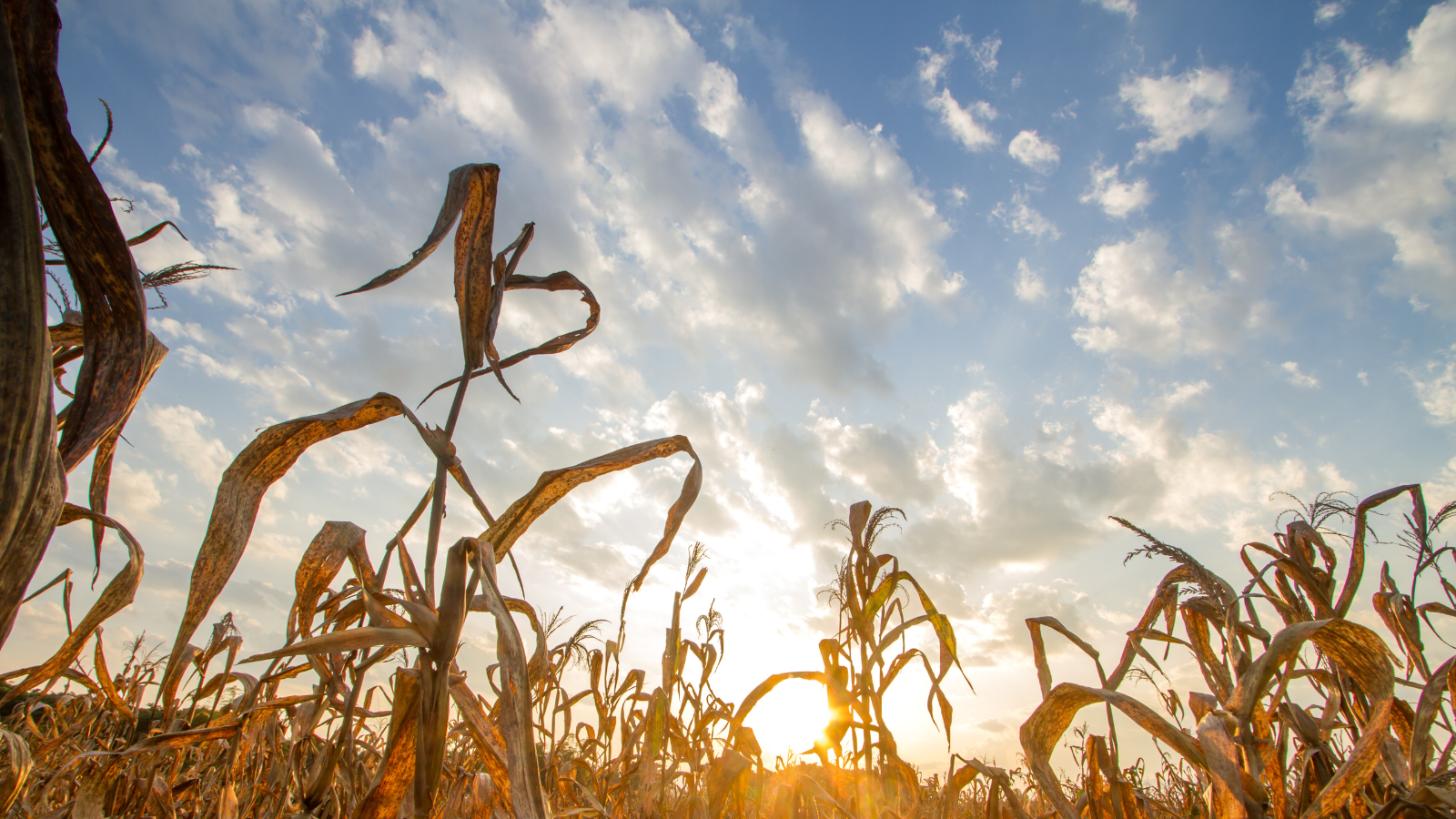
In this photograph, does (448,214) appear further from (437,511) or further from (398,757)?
(398,757)

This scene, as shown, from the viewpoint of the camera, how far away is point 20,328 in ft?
1.81

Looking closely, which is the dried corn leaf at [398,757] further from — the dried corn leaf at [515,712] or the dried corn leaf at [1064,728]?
the dried corn leaf at [1064,728]

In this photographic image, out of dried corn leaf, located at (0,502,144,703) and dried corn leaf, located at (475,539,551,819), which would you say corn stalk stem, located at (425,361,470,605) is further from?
dried corn leaf, located at (0,502,144,703)

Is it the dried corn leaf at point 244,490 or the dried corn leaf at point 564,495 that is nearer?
the dried corn leaf at point 244,490

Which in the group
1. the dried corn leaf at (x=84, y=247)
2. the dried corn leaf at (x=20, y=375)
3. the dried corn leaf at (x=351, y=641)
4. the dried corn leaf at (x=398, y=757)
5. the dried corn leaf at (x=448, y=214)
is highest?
the dried corn leaf at (x=448, y=214)

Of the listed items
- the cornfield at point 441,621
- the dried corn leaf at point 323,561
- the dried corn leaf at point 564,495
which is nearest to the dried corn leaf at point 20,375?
the cornfield at point 441,621

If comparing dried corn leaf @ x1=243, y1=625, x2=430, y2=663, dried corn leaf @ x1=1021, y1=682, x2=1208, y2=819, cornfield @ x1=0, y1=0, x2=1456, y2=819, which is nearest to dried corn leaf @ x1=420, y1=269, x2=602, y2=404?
cornfield @ x1=0, y1=0, x2=1456, y2=819

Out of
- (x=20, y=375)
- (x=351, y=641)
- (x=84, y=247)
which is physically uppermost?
(x=84, y=247)

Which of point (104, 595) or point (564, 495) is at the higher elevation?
point (564, 495)

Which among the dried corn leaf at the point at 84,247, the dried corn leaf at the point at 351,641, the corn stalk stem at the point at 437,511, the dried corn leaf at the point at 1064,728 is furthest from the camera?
the dried corn leaf at the point at 1064,728

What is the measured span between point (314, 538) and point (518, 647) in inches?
33.0

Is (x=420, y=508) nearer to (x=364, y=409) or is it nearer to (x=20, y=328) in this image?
(x=364, y=409)

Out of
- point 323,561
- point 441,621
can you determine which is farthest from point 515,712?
point 323,561

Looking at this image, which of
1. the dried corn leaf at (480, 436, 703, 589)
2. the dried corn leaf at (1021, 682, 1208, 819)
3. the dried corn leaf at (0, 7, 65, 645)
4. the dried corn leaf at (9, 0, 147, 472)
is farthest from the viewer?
the dried corn leaf at (1021, 682, 1208, 819)
